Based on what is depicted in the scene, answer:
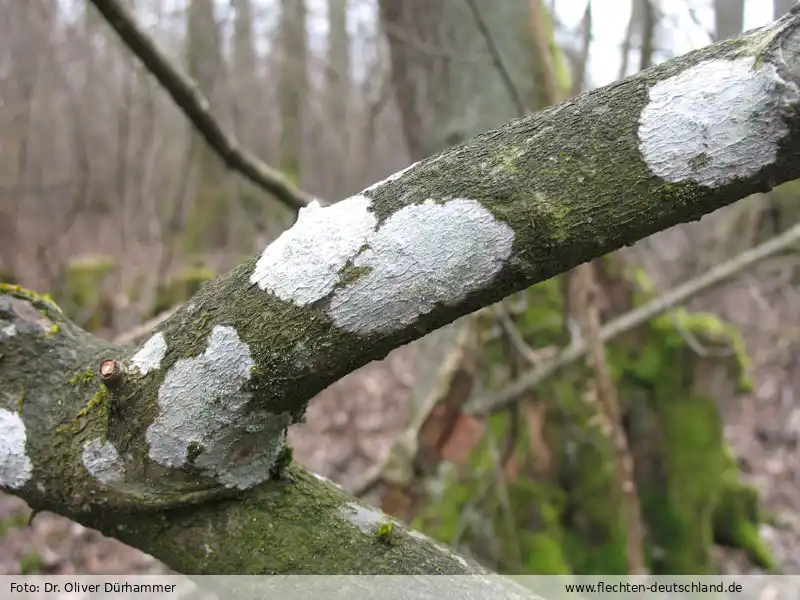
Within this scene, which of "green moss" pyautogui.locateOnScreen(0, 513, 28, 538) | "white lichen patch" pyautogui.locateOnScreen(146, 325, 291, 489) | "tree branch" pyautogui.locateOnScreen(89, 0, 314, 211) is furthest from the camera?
"green moss" pyautogui.locateOnScreen(0, 513, 28, 538)

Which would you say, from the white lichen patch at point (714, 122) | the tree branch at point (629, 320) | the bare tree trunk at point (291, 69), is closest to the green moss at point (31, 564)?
the tree branch at point (629, 320)

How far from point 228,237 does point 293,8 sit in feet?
11.8

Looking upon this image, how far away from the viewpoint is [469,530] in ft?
10.5

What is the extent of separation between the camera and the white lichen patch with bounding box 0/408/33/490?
111 centimetres

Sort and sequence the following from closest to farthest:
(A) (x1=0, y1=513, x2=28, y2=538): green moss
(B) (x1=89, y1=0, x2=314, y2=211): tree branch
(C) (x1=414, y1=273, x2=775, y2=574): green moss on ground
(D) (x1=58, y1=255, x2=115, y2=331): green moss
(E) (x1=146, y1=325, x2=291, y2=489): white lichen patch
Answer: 1. (E) (x1=146, y1=325, x2=291, y2=489): white lichen patch
2. (B) (x1=89, y1=0, x2=314, y2=211): tree branch
3. (C) (x1=414, y1=273, x2=775, y2=574): green moss on ground
4. (A) (x1=0, y1=513, x2=28, y2=538): green moss
5. (D) (x1=58, y1=255, x2=115, y2=331): green moss

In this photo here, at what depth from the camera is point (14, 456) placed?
1.12m

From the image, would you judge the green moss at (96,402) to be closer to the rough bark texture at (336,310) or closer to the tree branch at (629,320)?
the rough bark texture at (336,310)

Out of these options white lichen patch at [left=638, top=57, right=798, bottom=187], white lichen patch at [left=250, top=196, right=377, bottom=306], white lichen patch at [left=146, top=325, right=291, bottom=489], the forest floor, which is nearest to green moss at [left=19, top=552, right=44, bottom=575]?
the forest floor

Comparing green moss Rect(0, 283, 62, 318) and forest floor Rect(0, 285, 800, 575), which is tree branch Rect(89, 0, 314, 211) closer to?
green moss Rect(0, 283, 62, 318)

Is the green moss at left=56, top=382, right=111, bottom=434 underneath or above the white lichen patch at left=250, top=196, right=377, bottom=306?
underneath

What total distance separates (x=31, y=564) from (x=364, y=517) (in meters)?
3.39

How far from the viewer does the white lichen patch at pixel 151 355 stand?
102 cm

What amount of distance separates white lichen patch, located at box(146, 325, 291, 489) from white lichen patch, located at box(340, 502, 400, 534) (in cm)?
20

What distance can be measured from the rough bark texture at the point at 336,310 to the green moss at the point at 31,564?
309 centimetres
